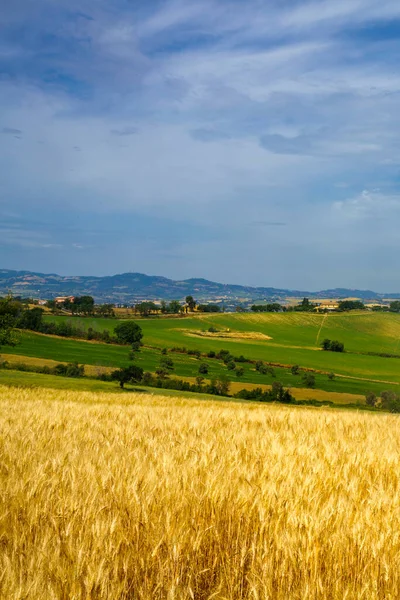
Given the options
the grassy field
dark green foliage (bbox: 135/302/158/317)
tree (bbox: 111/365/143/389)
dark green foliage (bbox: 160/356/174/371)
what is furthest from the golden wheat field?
dark green foliage (bbox: 135/302/158/317)

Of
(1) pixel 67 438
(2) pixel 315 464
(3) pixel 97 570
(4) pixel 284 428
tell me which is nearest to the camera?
(3) pixel 97 570

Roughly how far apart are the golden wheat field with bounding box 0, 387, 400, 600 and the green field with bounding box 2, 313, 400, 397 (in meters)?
70.1

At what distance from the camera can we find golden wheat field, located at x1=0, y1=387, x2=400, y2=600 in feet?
9.24

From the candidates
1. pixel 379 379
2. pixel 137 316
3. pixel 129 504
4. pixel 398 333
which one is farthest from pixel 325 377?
pixel 129 504

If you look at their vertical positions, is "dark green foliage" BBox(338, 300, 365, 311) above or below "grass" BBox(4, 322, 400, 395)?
above

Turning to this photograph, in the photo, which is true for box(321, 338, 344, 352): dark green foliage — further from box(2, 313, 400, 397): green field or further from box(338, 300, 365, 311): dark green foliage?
box(338, 300, 365, 311): dark green foliage

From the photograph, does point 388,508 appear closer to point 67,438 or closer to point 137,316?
point 67,438

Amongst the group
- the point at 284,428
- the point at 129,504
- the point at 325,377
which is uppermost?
the point at 129,504

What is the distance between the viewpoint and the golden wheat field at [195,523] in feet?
9.24

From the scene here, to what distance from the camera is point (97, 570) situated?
105 inches

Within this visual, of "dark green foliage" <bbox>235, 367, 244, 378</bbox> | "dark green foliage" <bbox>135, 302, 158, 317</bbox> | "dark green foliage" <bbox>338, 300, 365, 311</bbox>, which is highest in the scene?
"dark green foliage" <bbox>338, 300, 365, 311</bbox>

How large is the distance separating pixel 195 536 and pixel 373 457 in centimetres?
307

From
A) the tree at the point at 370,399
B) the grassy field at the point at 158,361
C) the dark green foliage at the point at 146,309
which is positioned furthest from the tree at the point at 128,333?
the tree at the point at 370,399

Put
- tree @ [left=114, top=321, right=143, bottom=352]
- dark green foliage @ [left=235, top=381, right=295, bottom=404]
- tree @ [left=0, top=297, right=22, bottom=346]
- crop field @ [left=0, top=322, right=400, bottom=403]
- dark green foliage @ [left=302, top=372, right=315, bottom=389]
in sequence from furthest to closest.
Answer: tree @ [left=114, top=321, right=143, bottom=352]
dark green foliage @ [left=302, top=372, right=315, bottom=389]
crop field @ [left=0, top=322, right=400, bottom=403]
dark green foliage @ [left=235, top=381, right=295, bottom=404]
tree @ [left=0, top=297, right=22, bottom=346]
